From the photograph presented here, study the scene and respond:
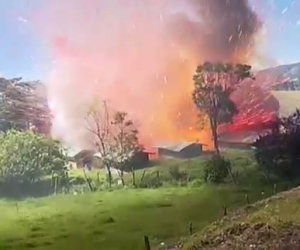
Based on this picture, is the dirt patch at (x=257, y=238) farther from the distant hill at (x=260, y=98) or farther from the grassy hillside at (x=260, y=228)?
the distant hill at (x=260, y=98)

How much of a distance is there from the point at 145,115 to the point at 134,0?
28.1 inches

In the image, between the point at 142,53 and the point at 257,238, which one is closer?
the point at 257,238

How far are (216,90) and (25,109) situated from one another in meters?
1.16

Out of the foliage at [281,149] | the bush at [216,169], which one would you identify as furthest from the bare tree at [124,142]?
the foliage at [281,149]

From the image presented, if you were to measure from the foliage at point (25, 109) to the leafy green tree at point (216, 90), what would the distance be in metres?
0.92

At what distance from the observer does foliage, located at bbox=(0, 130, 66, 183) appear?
388 centimetres

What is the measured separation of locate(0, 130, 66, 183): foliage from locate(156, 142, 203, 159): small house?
0.59 m

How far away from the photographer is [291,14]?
13.5 ft

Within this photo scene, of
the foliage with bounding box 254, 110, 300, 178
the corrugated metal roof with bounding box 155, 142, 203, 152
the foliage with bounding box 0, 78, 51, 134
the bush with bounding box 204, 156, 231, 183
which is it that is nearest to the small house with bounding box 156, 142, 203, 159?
the corrugated metal roof with bounding box 155, 142, 203, 152

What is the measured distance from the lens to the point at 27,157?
3.91 meters

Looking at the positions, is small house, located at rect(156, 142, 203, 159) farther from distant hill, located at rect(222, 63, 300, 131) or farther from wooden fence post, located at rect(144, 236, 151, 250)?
wooden fence post, located at rect(144, 236, 151, 250)

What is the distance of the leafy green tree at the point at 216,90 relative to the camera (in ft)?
13.2

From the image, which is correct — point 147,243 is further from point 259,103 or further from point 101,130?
point 259,103

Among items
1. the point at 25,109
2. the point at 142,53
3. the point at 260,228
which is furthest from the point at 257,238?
the point at 25,109
